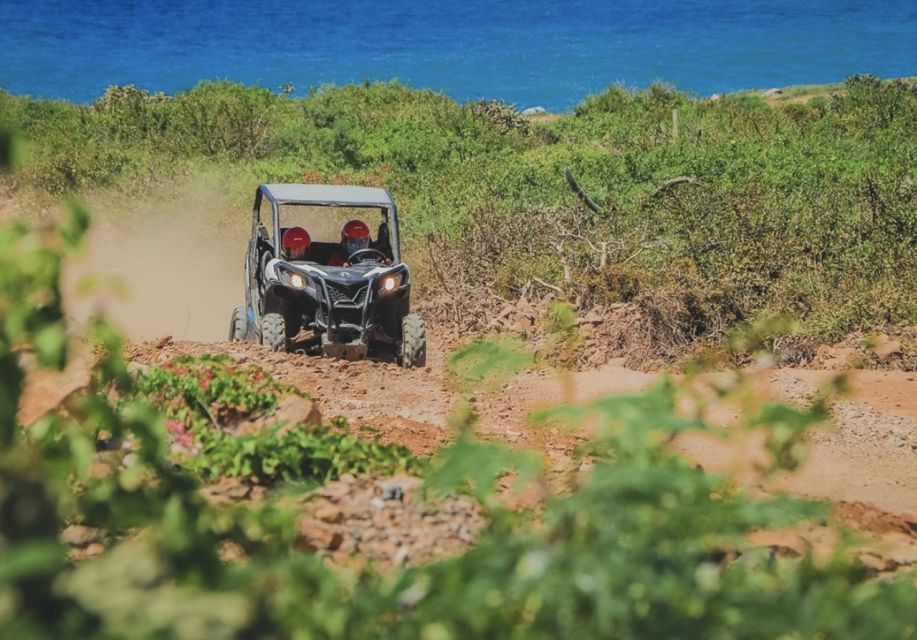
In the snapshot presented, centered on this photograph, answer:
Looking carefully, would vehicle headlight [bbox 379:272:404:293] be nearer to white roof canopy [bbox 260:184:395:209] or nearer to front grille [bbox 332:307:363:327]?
front grille [bbox 332:307:363:327]

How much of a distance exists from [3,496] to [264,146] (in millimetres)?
21016

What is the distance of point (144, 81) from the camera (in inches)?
2131

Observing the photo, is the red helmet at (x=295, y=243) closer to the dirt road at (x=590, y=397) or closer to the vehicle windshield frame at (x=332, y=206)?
the vehicle windshield frame at (x=332, y=206)

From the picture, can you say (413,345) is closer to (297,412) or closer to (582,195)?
(297,412)

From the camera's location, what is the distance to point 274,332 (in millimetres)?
10328

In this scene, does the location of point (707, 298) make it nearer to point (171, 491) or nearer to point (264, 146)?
point (171, 491)

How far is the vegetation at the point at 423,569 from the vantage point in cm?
234

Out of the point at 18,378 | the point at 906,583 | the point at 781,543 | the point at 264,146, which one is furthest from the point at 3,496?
the point at 264,146

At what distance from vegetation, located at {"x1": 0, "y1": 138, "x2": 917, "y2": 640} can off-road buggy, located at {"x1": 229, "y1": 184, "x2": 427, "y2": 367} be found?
740 centimetres

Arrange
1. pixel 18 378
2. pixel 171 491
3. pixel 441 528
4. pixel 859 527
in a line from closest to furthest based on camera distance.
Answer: pixel 18 378 < pixel 171 491 < pixel 441 528 < pixel 859 527

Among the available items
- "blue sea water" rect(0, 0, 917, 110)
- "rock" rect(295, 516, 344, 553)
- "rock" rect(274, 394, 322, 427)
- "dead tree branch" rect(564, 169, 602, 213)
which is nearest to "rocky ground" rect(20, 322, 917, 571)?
"rock" rect(295, 516, 344, 553)

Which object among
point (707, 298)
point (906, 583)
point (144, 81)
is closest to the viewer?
point (906, 583)

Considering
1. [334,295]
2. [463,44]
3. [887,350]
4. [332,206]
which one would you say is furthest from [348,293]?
[463,44]

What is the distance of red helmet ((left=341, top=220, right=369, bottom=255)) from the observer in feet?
36.7
